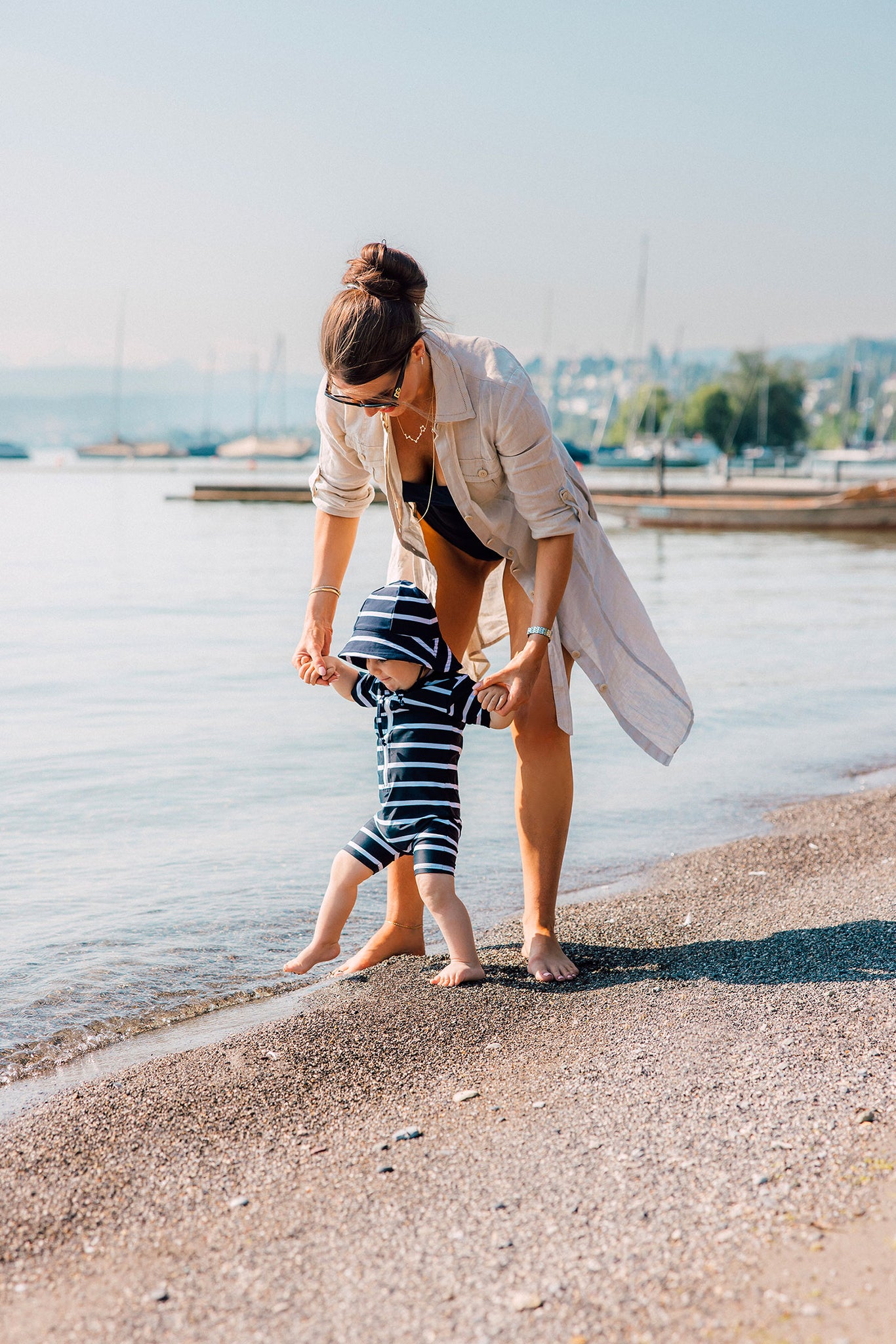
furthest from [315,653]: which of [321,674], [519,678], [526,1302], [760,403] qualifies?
[760,403]

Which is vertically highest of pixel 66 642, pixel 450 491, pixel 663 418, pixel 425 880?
pixel 663 418

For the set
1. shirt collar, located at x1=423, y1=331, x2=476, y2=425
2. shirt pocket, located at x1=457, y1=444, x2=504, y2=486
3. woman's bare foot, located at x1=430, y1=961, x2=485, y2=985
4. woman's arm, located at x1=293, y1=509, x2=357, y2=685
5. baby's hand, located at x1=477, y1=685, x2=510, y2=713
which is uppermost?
shirt collar, located at x1=423, y1=331, x2=476, y2=425

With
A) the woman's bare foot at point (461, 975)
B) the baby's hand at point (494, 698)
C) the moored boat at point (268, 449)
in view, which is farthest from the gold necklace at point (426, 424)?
the moored boat at point (268, 449)

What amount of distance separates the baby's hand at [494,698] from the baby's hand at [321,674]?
19.3 inches

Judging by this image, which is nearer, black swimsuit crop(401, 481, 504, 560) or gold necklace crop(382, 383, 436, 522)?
gold necklace crop(382, 383, 436, 522)

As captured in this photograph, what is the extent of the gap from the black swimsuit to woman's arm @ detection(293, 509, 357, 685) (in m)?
0.25

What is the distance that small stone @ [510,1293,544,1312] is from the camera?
1745mm

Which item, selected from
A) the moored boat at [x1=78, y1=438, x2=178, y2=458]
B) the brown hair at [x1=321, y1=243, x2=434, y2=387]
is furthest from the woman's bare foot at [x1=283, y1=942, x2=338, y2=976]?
the moored boat at [x1=78, y1=438, x2=178, y2=458]

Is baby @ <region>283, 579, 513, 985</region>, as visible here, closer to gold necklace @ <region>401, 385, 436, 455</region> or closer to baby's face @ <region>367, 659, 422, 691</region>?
baby's face @ <region>367, 659, 422, 691</region>

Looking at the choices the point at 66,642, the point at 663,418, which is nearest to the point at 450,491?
the point at 66,642

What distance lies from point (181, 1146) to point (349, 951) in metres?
1.55

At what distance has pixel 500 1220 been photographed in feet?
6.56

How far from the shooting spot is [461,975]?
3.26 meters

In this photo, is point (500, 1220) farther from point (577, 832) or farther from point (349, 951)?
point (577, 832)
